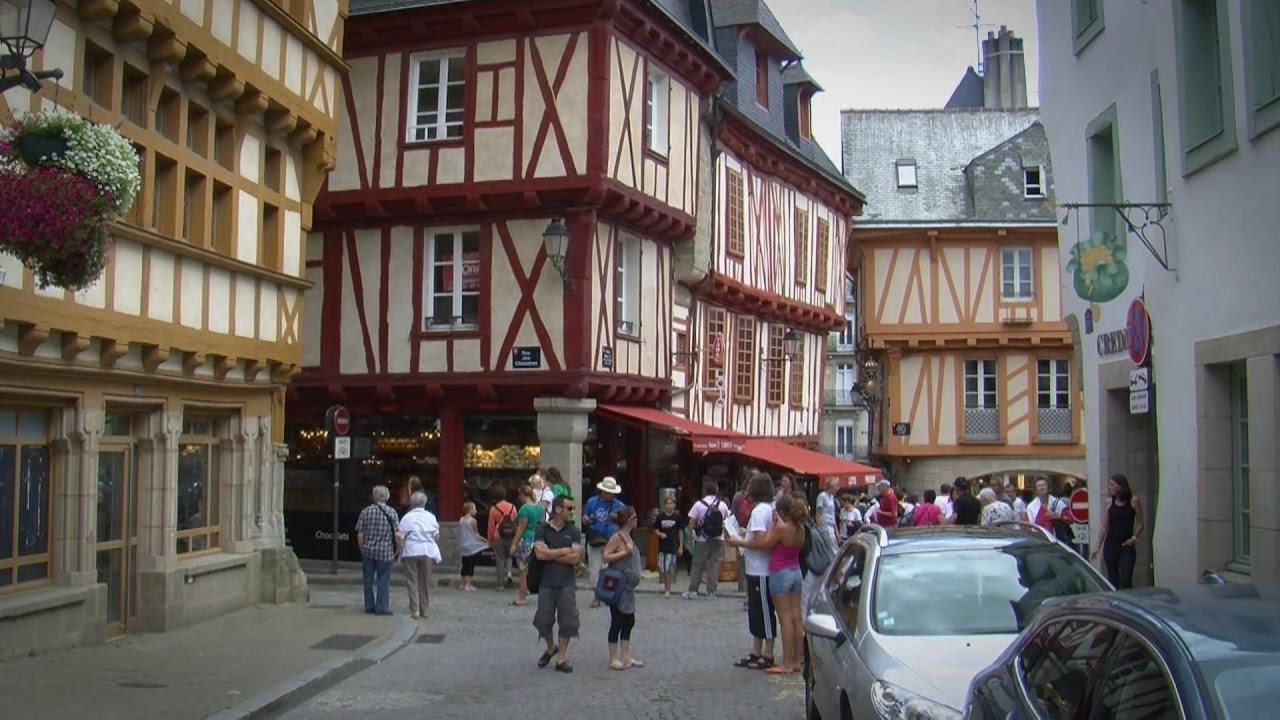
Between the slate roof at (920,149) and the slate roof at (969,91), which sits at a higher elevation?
the slate roof at (969,91)

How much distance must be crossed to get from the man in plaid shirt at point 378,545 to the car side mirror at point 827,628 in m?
9.53

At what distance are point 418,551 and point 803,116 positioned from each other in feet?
69.5

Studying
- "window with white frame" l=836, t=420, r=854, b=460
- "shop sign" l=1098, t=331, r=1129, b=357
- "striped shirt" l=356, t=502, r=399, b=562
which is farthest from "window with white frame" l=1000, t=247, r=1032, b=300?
"striped shirt" l=356, t=502, r=399, b=562

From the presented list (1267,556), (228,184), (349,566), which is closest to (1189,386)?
(1267,556)

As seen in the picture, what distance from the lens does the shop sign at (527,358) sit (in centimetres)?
2312

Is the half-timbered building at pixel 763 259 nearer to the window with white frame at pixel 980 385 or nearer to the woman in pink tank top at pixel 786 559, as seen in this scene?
the window with white frame at pixel 980 385

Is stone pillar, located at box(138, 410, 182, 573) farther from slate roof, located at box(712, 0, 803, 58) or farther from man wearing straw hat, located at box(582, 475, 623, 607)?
slate roof, located at box(712, 0, 803, 58)

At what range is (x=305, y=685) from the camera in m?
11.6

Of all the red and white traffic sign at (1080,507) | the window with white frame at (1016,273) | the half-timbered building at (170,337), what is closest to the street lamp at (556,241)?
the half-timbered building at (170,337)

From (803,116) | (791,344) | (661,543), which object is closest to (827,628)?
(661,543)

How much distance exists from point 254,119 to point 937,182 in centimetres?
3158

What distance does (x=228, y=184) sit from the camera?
52.6 ft

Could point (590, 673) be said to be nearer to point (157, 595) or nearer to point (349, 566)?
point (157, 595)

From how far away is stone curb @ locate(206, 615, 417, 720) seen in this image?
33.8 feet
